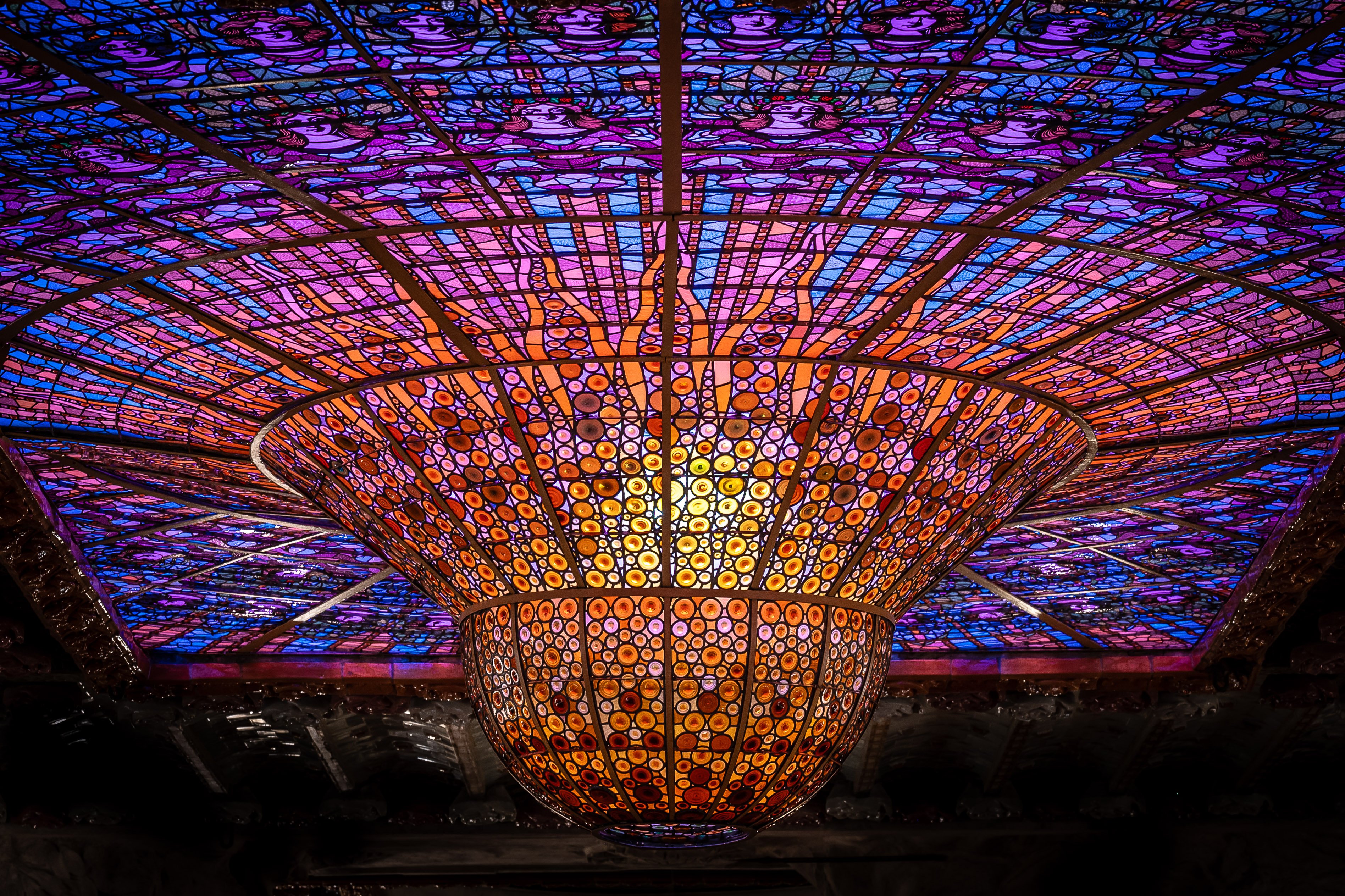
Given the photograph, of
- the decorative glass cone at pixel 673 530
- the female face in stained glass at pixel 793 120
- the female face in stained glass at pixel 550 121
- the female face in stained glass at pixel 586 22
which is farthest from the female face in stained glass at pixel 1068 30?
the decorative glass cone at pixel 673 530

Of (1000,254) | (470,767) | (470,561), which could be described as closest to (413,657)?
(470,767)

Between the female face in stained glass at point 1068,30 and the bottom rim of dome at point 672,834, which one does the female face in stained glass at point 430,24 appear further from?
the bottom rim of dome at point 672,834

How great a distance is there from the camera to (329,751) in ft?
56.0

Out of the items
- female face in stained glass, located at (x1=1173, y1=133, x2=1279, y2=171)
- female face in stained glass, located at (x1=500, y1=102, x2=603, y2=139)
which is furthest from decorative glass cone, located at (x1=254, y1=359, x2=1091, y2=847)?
female face in stained glass, located at (x1=1173, y1=133, x2=1279, y2=171)

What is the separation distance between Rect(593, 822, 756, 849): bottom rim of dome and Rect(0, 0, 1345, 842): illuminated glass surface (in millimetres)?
58

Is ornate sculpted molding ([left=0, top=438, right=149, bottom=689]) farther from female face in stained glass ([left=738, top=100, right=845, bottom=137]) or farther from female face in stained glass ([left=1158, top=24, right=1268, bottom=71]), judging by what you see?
female face in stained glass ([left=1158, top=24, right=1268, bottom=71])

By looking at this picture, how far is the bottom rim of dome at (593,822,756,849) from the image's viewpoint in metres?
8.62

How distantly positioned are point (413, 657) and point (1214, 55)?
Answer: 1250 cm

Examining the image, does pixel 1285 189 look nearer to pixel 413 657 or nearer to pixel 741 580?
pixel 741 580

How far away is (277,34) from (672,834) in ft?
19.0

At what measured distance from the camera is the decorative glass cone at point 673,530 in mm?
7777

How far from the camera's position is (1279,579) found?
13.0m

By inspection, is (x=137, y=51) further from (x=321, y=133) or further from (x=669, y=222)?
(x=669, y=222)

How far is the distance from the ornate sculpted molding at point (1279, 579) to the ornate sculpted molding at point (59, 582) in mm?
10853
